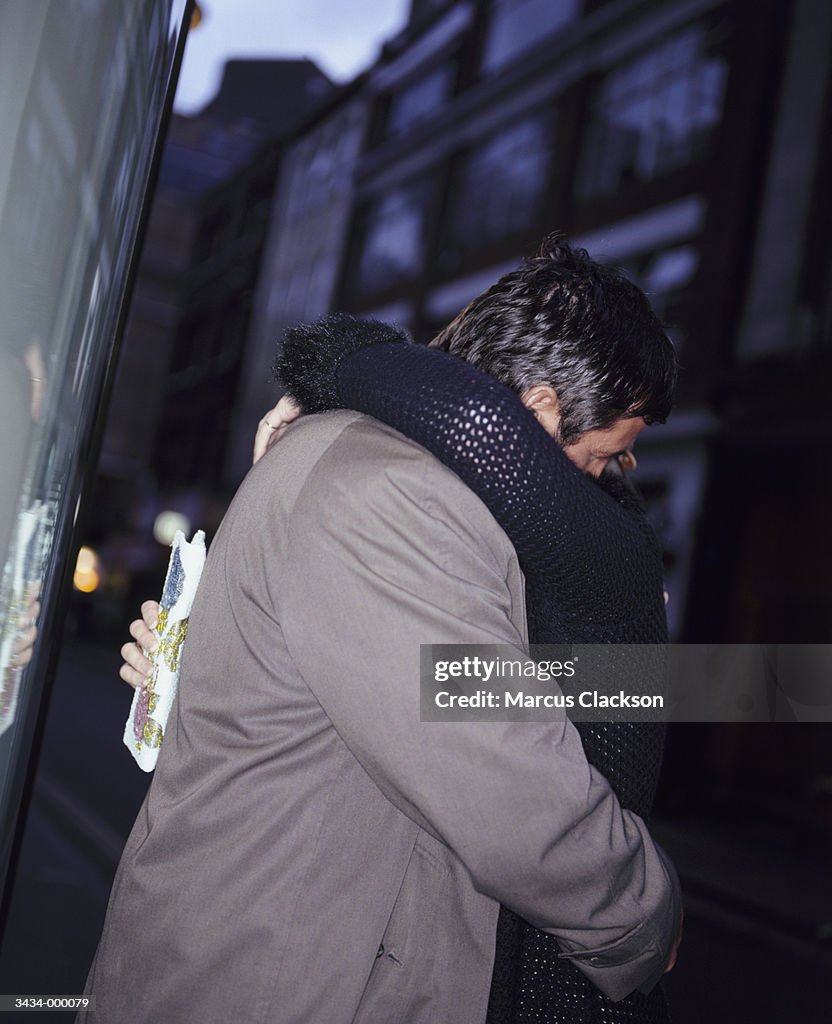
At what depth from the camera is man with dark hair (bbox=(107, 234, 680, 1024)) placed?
3.80 ft

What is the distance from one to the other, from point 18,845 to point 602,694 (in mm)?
941

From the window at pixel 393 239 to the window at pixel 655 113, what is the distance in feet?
16.8

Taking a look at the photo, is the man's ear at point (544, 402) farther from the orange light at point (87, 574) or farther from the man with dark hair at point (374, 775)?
the orange light at point (87, 574)

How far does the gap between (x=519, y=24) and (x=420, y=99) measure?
380 centimetres

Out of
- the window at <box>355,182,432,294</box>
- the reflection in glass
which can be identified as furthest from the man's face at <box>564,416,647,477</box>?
the window at <box>355,182,432,294</box>

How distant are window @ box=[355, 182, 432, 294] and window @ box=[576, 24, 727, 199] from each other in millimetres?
5111

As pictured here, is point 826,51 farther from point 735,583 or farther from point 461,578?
point 461,578

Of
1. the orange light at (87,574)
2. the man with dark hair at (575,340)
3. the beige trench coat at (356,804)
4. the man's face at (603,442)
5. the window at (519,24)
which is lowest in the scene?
the orange light at (87,574)

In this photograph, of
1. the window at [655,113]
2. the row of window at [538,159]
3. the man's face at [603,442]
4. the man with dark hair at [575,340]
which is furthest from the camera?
the row of window at [538,159]

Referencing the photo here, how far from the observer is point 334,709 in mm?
1188

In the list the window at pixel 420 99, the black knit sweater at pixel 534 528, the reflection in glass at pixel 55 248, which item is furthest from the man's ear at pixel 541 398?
the window at pixel 420 99

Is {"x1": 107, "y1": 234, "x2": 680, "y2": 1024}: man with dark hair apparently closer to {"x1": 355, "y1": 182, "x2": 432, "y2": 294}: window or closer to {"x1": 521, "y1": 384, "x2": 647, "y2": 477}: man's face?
{"x1": 521, "y1": 384, "x2": 647, "y2": 477}: man's face

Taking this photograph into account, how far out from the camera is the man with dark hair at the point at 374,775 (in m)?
1.16

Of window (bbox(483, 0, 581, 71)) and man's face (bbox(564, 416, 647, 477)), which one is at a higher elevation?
window (bbox(483, 0, 581, 71))
